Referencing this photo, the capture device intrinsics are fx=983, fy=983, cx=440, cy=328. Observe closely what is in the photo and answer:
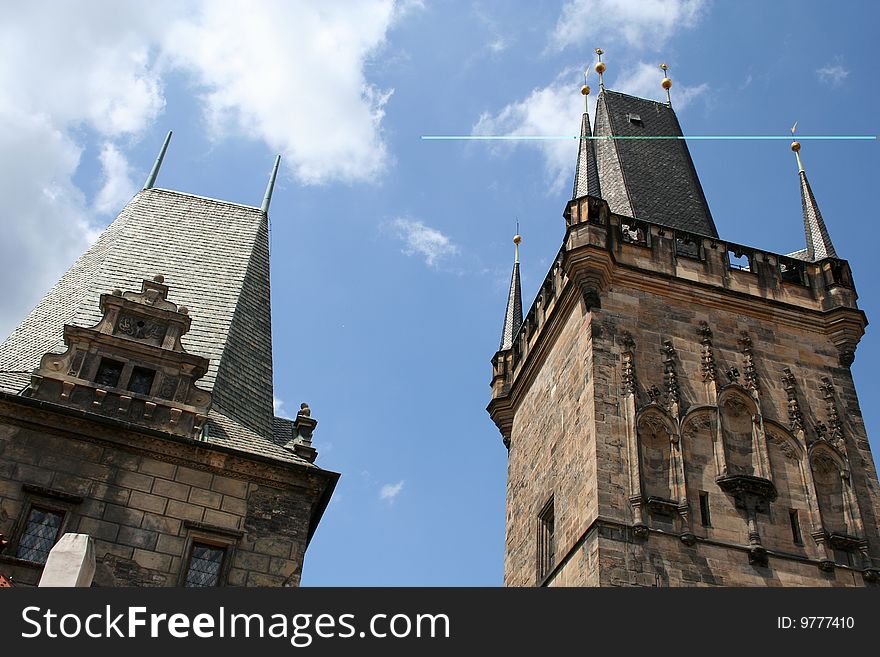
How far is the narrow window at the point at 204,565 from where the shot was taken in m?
11.9

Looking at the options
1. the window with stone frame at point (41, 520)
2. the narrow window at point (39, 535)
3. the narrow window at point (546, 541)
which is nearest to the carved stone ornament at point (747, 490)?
the narrow window at point (546, 541)

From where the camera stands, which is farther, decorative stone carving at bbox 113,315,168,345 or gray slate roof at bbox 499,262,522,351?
gray slate roof at bbox 499,262,522,351

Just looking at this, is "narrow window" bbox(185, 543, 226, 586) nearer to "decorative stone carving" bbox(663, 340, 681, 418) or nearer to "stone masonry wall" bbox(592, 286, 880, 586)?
"stone masonry wall" bbox(592, 286, 880, 586)

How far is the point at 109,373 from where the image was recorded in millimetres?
13516

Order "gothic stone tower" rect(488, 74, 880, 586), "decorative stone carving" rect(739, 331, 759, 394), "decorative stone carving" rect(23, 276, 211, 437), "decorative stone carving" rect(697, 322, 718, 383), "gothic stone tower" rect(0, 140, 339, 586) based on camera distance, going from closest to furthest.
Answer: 1. "gothic stone tower" rect(0, 140, 339, 586)
2. "decorative stone carving" rect(23, 276, 211, 437)
3. "gothic stone tower" rect(488, 74, 880, 586)
4. "decorative stone carving" rect(697, 322, 718, 383)
5. "decorative stone carving" rect(739, 331, 759, 394)

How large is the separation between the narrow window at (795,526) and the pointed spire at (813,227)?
6.29 meters

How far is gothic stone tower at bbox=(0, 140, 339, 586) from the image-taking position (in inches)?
466

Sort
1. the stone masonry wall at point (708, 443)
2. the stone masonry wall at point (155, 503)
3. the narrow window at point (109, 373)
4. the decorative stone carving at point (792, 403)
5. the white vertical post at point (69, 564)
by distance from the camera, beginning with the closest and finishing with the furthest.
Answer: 1. the white vertical post at point (69, 564)
2. the stone masonry wall at point (155, 503)
3. the narrow window at point (109, 373)
4. the stone masonry wall at point (708, 443)
5. the decorative stone carving at point (792, 403)

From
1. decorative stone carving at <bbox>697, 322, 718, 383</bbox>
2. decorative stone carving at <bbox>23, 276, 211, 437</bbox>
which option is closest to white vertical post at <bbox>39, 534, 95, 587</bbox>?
decorative stone carving at <bbox>23, 276, 211, 437</bbox>

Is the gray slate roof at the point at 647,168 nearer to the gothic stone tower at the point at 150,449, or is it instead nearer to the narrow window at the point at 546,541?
the narrow window at the point at 546,541

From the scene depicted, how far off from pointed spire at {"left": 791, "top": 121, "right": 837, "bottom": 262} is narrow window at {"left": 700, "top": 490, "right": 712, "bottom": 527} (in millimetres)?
6848

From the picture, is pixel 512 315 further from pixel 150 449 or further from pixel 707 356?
pixel 150 449

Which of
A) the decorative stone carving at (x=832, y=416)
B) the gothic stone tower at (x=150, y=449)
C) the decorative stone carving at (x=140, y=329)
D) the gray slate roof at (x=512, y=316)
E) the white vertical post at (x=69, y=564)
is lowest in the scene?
the white vertical post at (x=69, y=564)

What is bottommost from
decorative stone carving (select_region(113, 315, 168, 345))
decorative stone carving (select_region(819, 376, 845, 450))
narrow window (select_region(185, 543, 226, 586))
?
narrow window (select_region(185, 543, 226, 586))
